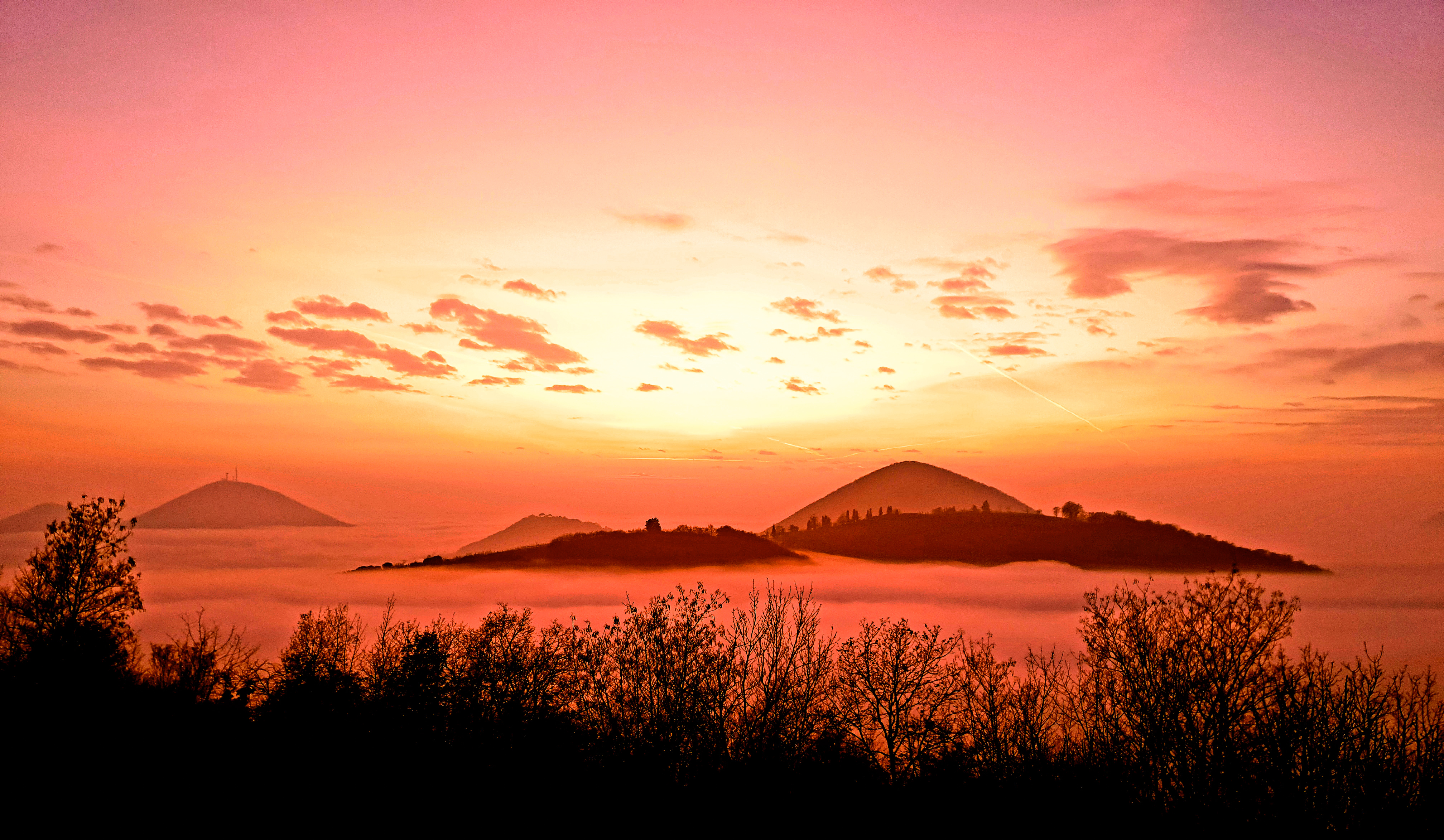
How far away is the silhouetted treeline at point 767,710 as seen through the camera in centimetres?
5806

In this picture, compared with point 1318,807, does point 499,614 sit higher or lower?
higher

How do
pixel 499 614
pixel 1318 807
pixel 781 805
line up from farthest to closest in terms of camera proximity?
1. pixel 499 614
2. pixel 781 805
3. pixel 1318 807

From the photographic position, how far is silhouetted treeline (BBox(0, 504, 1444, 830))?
190ft

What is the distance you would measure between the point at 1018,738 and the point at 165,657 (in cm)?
9651

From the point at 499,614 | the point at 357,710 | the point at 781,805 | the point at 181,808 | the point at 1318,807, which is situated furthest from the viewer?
the point at 499,614

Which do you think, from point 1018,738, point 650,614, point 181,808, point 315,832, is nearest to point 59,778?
point 181,808

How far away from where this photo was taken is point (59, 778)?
6297 centimetres

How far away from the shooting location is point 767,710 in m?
78.4

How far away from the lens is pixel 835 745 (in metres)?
78.1

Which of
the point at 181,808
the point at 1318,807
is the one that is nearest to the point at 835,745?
the point at 1318,807

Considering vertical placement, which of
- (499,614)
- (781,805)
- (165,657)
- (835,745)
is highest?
(499,614)

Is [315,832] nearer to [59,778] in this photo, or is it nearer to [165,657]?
[59,778]

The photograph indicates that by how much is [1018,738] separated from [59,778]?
87865mm

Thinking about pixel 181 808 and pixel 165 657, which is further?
pixel 165 657
